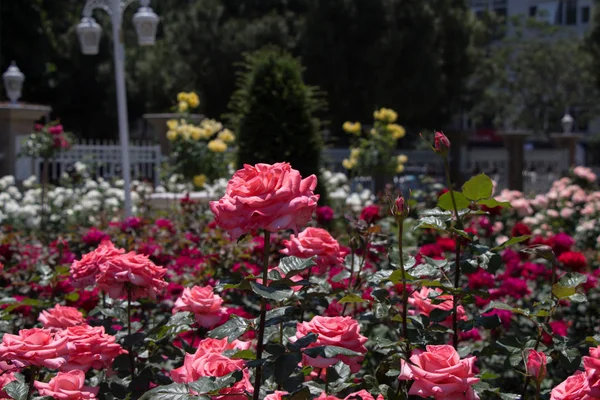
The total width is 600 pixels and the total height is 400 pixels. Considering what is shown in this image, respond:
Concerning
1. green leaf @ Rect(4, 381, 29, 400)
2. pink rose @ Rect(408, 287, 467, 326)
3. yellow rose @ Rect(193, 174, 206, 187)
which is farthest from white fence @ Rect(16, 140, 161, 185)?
green leaf @ Rect(4, 381, 29, 400)

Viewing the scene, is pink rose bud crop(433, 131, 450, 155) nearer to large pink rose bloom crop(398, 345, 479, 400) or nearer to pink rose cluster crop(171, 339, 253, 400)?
large pink rose bloom crop(398, 345, 479, 400)

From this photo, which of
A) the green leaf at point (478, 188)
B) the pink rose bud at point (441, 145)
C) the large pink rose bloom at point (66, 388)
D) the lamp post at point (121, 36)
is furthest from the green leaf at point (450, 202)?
the lamp post at point (121, 36)

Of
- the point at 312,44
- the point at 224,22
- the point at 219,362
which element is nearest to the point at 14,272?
the point at 219,362

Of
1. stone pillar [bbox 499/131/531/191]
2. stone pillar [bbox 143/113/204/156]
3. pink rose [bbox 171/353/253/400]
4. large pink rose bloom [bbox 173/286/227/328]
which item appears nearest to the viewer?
pink rose [bbox 171/353/253/400]

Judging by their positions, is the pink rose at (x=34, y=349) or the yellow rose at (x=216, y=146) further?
the yellow rose at (x=216, y=146)

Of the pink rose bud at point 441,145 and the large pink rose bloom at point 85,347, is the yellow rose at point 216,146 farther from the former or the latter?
the pink rose bud at point 441,145

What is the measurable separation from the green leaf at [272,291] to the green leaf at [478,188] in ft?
1.87

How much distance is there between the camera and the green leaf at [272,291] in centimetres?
145

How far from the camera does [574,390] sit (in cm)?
146

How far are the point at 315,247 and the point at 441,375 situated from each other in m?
0.66

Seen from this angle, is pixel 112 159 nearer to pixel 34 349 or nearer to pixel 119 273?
pixel 119 273

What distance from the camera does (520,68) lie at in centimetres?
3697

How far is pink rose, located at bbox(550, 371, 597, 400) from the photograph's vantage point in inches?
56.8

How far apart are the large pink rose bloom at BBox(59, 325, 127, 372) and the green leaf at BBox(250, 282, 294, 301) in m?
0.48
